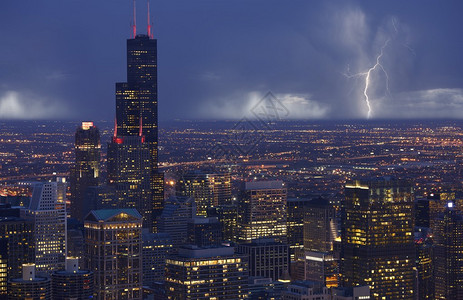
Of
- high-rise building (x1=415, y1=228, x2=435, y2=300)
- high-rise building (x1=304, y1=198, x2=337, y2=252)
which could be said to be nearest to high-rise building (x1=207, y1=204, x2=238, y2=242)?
high-rise building (x1=304, y1=198, x2=337, y2=252)

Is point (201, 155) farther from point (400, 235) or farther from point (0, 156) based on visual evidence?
point (400, 235)

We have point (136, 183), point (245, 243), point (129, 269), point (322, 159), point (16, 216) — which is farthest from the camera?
point (136, 183)

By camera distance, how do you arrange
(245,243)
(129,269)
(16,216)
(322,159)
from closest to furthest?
(129,269)
(16,216)
(322,159)
(245,243)

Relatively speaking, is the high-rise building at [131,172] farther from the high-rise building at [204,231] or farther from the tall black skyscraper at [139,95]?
the high-rise building at [204,231]

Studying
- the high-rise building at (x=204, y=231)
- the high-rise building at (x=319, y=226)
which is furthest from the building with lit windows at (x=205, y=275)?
the high-rise building at (x=204, y=231)

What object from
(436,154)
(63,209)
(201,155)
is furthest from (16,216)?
(436,154)

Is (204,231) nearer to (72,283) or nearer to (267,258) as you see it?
(267,258)

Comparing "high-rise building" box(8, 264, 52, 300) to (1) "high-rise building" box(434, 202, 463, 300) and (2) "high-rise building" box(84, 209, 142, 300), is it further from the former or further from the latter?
(1) "high-rise building" box(434, 202, 463, 300)
